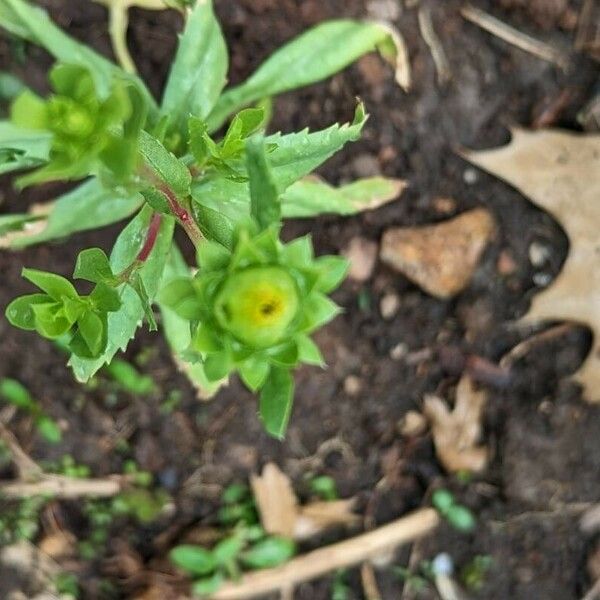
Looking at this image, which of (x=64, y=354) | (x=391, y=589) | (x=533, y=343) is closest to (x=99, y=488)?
(x=64, y=354)

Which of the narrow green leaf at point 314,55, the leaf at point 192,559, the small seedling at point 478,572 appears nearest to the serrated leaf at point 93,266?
the narrow green leaf at point 314,55

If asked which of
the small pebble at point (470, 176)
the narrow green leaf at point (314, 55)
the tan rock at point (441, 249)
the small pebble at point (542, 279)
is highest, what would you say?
the narrow green leaf at point (314, 55)

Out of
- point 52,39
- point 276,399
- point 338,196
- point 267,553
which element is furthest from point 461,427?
point 52,39

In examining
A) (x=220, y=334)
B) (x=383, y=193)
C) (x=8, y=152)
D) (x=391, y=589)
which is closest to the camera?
(x=220, y=334)

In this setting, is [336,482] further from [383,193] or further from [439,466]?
[383,193]

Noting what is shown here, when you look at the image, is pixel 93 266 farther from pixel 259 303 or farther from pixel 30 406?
pixel 30 406

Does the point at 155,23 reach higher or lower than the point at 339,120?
higher

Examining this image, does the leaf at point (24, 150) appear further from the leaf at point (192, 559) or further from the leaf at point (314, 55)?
the leaf at point (192, 559)
